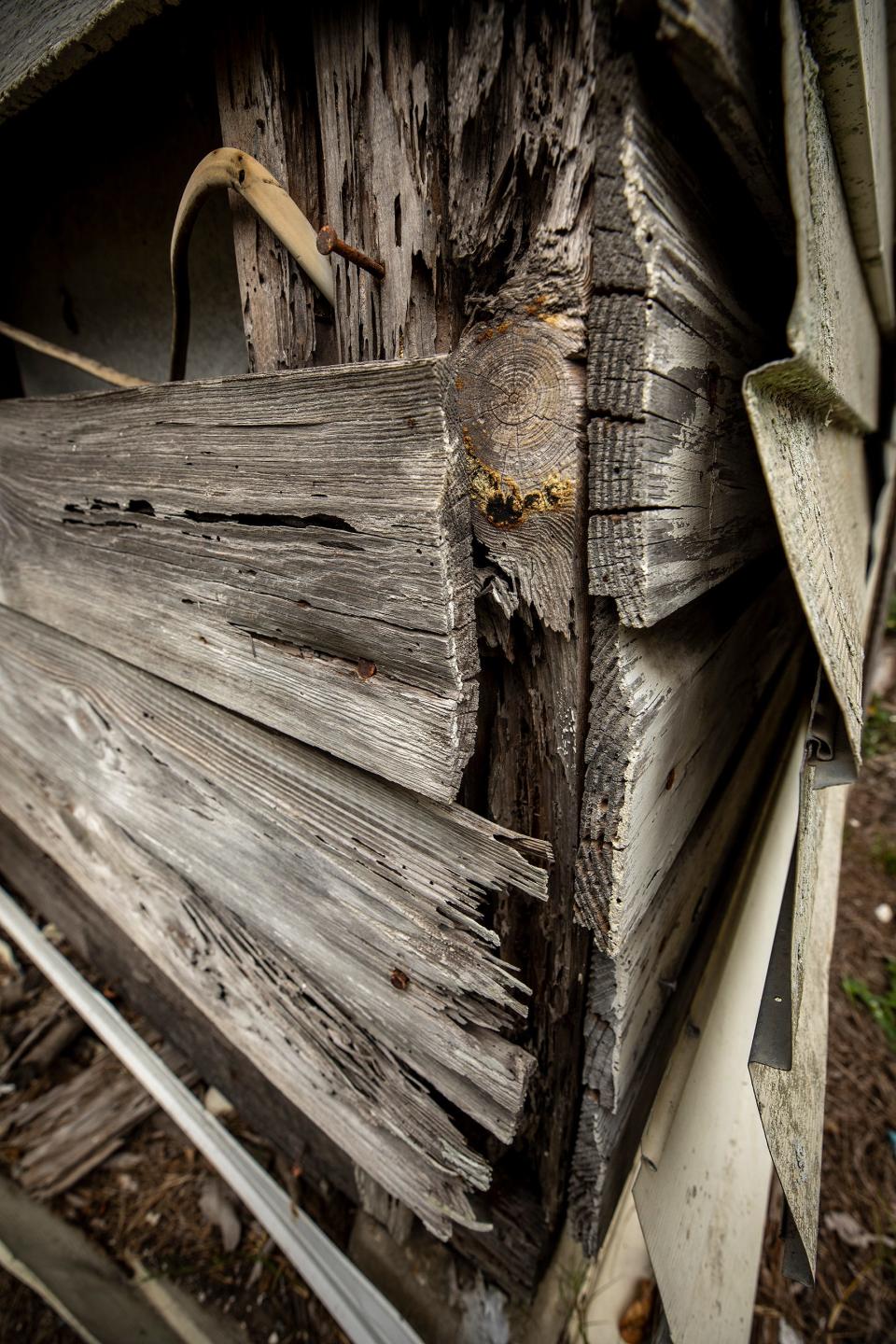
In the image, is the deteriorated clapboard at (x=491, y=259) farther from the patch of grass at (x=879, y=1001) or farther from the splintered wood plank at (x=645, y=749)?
the patch of grass at (x=879, y=1001)

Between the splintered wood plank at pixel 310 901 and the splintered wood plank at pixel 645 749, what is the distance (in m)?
0.08

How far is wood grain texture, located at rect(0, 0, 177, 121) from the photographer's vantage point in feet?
2.15

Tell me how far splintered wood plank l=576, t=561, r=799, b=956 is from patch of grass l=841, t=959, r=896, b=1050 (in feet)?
7.15

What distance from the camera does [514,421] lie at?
0.64 m

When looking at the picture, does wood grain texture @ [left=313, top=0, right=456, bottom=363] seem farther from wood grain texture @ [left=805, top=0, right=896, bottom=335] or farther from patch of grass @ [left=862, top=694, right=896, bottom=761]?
patch of grass @ [left=862, top=694, right=896, bottom=761]

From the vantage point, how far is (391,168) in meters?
0.67

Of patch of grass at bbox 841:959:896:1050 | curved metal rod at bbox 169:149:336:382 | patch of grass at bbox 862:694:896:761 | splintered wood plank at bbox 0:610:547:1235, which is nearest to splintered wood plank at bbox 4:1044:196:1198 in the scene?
splintered wood plank at bbox 0:610:547:1235

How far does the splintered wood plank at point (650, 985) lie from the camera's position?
93 cm

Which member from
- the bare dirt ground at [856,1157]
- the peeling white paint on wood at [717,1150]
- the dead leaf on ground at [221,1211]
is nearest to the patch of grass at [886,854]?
the bare dirt ground at [856,1157]

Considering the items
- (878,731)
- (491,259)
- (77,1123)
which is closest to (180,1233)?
(77,1123)

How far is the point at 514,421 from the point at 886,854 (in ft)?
12.2

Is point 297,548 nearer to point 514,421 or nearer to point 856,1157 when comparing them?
point 514,421

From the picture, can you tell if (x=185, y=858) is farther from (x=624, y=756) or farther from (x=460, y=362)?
(x=460, y=362)

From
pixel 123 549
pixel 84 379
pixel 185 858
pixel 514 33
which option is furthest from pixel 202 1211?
pixel 514 33
